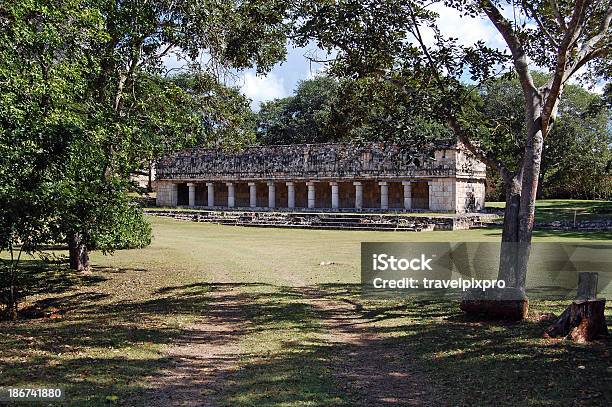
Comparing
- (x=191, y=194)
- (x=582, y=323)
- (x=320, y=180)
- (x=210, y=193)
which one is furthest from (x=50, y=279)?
(x=191, y=194)

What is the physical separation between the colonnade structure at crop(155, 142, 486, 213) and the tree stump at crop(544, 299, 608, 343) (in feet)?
86.4

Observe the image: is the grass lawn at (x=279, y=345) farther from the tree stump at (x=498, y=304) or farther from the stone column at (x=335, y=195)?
the stone column at (x=335, y=195)

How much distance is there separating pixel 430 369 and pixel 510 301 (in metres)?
2.64

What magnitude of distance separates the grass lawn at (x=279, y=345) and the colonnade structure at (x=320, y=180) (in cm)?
2321

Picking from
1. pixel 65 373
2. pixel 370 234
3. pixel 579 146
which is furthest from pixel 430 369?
pixel 579 146

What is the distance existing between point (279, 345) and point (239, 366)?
3.54ft

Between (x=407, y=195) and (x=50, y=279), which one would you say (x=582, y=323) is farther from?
(x=407, y=195)

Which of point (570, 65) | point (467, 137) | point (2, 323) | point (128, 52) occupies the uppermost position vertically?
point (128, 52)

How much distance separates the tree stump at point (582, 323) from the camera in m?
7.10

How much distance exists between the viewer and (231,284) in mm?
12648

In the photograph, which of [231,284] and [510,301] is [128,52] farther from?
[510,301]

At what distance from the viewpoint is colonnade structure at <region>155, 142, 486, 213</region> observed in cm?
3762

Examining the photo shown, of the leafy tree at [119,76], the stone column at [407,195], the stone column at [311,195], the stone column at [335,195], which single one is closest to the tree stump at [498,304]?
the leafy tree at [119,76]

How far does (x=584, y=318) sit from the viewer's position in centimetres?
718
